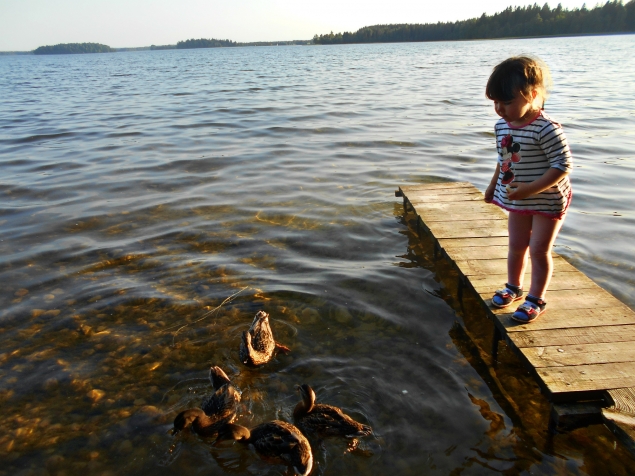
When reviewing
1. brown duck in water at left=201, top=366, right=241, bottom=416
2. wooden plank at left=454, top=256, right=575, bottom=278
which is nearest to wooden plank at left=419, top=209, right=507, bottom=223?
wooden plank at left=454, top=256, right=575, bottom=278

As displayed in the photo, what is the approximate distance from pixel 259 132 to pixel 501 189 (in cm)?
1382

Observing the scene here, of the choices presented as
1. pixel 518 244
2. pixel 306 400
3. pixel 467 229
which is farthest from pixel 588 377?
pixel 467 229

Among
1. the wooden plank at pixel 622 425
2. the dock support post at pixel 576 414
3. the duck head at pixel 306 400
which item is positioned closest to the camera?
the wooden plank at pixel 622 425

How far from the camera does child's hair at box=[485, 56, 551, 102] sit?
4.31 metres

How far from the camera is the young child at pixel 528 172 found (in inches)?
173

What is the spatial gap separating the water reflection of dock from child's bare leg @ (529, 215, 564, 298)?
0.34m

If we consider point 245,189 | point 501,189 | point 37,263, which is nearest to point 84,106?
point 245,189

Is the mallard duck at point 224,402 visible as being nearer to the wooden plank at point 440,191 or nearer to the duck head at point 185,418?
the duck head at point 185,418

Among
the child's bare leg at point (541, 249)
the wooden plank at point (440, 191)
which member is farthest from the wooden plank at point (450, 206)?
the child's bare leg at point (541, 249)

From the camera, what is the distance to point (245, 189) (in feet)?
37.2

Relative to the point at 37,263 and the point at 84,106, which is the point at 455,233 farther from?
the point at 84,106

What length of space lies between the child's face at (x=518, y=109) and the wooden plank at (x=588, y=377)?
2243 millimetres

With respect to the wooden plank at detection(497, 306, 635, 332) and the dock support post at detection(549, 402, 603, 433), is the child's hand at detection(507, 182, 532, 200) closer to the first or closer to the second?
the wooden plank at detection(497, 306, 635, 332)

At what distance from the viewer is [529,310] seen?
491 cm
